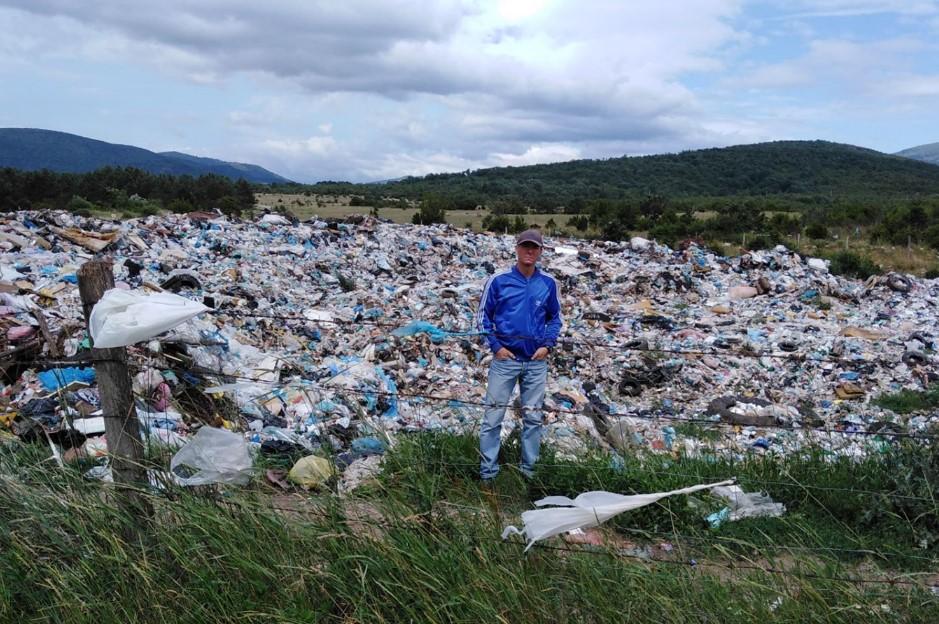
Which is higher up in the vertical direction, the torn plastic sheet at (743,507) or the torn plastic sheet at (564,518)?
the torn plastic sheet at (564,518)

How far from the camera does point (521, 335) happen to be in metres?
3.98

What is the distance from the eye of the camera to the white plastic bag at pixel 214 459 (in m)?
2.47

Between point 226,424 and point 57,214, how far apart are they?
41.2 ft

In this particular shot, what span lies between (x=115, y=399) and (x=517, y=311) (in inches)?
87.1

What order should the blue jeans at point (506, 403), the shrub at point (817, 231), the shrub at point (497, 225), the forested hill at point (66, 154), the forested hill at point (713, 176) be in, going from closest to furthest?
the blue jeans at point (506, 403) → the shrub at point (817, 231) → the shrub at point (497, 225) → the forested hill at point (713, 176) → the forested hill at point (66, 154)

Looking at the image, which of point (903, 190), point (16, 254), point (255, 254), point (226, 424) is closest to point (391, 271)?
point (255, 254)

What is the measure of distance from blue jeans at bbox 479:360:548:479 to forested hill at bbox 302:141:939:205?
6141cm

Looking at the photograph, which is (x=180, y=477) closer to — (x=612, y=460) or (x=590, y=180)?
(x=612, y=460)

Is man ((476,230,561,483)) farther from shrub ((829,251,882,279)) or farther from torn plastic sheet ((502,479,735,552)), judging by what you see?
shrub ((829,251,882,279))

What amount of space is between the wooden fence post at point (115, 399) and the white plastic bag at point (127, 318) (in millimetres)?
52

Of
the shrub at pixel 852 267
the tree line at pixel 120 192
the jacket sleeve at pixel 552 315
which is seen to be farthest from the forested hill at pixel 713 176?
the jacket sleeve at pixel 552 315

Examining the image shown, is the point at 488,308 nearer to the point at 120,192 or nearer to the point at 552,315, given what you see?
the point at 552,315

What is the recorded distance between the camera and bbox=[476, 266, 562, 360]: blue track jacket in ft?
13.1

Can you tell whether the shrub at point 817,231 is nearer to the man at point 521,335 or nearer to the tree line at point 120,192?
the tree line at point 120,192
